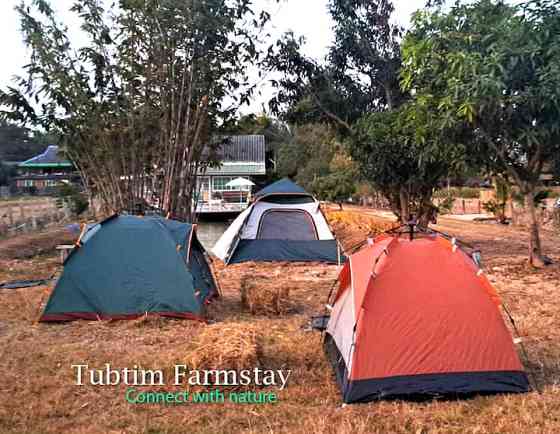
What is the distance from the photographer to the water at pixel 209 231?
1763 centimetres

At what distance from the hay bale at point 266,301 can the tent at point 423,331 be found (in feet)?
7.34

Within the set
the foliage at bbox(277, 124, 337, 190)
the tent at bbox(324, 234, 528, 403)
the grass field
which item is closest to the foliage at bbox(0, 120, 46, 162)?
the foliage at bbox(277, 124, 337, 190)

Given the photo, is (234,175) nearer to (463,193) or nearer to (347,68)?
(463,193)

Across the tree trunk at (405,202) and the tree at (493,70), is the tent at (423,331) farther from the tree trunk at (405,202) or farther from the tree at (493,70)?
the tree trunk at (405,202)

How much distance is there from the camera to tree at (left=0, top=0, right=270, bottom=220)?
10594mm

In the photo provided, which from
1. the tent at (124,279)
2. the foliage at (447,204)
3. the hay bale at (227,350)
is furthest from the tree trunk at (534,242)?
the foliage at (447,204)

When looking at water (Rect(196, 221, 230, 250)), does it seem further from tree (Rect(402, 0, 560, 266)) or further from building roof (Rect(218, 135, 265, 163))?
tree (Rect(402, 0, 560, 266))

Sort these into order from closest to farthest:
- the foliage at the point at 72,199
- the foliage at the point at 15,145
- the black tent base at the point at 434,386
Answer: the black tent base at the point at 434,386 < the foliage at the point at 72,199 < the foliage at the point at 15,145

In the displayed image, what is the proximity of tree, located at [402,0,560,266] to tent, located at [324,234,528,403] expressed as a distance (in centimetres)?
322

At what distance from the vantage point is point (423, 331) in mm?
4156

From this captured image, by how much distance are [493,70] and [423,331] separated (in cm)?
409

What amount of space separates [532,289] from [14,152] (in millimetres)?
43705

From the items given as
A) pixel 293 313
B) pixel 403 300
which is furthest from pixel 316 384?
pixel 293 313

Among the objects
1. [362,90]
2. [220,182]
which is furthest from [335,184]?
[362,90]
